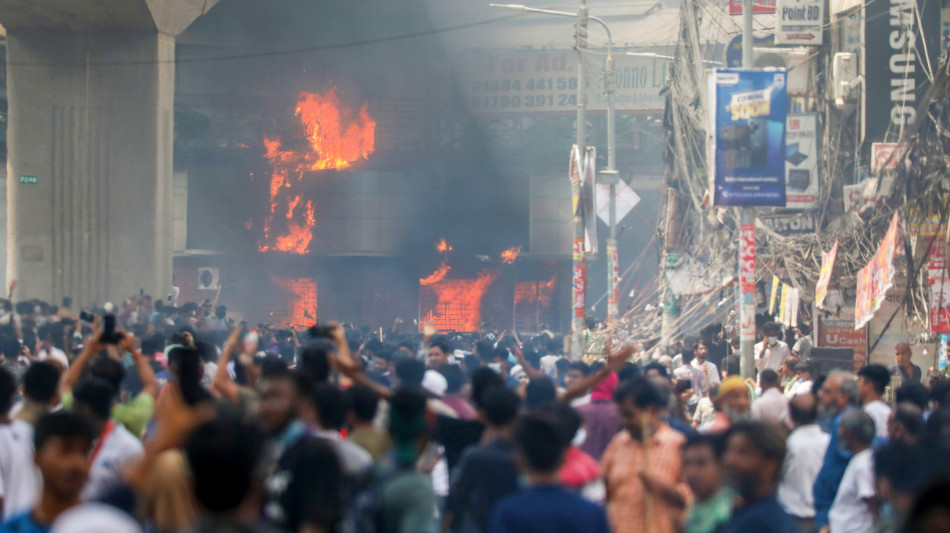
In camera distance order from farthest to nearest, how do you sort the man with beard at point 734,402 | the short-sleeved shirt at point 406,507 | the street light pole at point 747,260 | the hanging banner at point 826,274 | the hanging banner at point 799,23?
the hanging banner at point 799,23, the hanging banner at point 826,274, the street light pole at point 747,260, the man with beard at point 734,402, the short-sleeved shirt at point 406,507

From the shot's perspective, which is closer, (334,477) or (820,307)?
(334,477)

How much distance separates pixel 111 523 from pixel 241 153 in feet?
120

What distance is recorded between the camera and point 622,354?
656cm

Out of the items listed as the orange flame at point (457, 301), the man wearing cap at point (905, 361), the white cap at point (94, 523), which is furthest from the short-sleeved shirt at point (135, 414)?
the orange flame at point (457, 301)

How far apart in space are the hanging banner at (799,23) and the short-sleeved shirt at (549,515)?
14.5m

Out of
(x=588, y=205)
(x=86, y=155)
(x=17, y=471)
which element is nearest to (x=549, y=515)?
(x=17, y=471)

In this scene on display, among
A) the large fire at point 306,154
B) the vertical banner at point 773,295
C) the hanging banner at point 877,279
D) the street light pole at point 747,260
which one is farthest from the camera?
the large fire at point 306,154

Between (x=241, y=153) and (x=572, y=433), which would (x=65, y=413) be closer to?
(x=572, y=433)

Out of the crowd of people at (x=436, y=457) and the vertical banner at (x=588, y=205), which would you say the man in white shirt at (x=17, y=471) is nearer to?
the crowd of people at (x=436, y=457)

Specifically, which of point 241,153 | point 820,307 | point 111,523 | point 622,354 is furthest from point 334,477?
point 241,153

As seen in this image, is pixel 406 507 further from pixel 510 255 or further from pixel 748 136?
pixel 510 255

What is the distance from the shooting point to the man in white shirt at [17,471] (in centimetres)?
518

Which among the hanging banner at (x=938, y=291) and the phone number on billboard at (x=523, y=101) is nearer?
the hanging banner at (x=938, y=291)

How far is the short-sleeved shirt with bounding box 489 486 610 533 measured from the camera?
12.3ft
